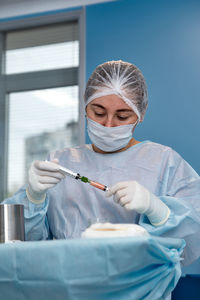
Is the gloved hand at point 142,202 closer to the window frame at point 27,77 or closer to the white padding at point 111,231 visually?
the white padding at point 111,231

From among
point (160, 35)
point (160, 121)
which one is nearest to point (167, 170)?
point (160, 121)

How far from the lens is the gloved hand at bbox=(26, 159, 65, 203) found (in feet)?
4.90

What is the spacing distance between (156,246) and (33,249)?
0.95 feet

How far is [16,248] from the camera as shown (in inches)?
43.8

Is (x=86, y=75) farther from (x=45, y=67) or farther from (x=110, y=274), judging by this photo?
(x=110, y=274)

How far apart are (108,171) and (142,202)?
451 millimetres

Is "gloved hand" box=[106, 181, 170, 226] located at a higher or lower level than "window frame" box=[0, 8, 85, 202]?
lower

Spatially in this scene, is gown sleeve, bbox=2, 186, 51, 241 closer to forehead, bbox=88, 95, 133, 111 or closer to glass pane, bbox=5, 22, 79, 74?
forehead, bbox=88, 95, 133, 111

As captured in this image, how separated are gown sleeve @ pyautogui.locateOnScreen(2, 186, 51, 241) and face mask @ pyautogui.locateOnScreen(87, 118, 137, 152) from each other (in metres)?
0.32

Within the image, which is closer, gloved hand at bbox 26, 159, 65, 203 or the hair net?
gloved hand at bbox 26, 159, 65, 203

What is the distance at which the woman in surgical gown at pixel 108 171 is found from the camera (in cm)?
166

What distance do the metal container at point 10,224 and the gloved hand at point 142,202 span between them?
12.6 inches

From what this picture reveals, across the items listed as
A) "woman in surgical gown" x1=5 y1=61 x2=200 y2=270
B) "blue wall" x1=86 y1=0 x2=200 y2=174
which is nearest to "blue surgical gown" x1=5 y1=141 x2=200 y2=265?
"woman in surgical gown" x1=5 y1=61 x2=200 y2=270

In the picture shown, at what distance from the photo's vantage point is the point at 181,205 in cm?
147
